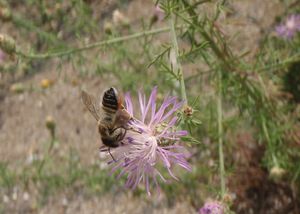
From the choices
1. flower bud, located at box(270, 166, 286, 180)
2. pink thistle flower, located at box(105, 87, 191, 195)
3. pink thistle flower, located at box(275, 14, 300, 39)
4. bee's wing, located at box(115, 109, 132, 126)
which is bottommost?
flower bud, located at box(270, 166, 286, 180)

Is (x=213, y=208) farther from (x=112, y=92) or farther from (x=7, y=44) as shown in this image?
(x=7, y=44)

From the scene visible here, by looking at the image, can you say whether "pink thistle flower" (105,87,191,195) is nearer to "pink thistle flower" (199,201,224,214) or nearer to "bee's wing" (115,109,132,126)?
"bee's wing" (115,109,132,126)

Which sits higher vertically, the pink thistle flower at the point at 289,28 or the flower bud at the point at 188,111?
the pink thistle flower at the point at 289,28

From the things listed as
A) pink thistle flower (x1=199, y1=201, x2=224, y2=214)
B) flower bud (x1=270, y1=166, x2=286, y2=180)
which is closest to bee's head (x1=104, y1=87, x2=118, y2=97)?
pink thistle flower (x1=199, y1=201, x2=224, y2=214)

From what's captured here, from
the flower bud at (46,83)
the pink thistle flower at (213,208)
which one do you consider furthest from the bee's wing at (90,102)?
the flower bud at (46,83)

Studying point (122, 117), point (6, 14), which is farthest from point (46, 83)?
point (122, 117)

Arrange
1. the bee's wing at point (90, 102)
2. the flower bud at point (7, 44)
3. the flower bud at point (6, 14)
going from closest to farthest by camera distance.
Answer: the bee's wing at point (90, 102) < the flower bud at point (7, 44) < the flower bud at point (6, 14)

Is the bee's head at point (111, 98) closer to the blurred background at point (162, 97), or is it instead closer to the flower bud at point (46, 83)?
the blurred background at point (162, 97)

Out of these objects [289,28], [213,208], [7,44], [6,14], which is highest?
[6,14]
